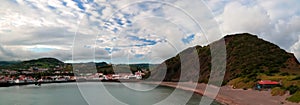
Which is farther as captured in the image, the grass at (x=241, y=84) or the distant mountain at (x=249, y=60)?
the distant mountain at (x=249, y=60)

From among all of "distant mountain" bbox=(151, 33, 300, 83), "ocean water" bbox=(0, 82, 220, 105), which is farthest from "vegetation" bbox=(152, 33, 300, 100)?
"ocean water" bbox=(0, 82, 220, 105)

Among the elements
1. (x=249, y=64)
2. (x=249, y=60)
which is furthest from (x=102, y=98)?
(x=249, y=60)

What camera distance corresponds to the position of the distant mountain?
278 feet

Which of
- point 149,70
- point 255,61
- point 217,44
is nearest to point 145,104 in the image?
point 255,61

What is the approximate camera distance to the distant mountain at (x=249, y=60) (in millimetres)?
84800

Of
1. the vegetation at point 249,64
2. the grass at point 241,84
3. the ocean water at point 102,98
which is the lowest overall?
the ocean water at point 102,98

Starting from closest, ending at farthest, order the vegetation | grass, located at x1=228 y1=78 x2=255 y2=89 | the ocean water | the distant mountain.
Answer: the ocean water → grass, located at x1=228 y1=78 x2=255 y2=89 → the vegetation → the distant mountain

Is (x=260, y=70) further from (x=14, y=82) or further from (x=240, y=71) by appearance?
(x=14, y=82)

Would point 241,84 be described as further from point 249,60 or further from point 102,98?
point 102,98

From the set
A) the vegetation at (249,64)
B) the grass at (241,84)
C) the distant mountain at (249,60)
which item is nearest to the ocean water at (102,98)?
the grass at (241,84)

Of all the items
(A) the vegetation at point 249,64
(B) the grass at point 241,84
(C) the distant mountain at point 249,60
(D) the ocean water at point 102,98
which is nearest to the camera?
(D) the ocean water at point 102,98

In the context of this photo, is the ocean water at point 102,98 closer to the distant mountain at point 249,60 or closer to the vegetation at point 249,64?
the vegetation at point 249,64

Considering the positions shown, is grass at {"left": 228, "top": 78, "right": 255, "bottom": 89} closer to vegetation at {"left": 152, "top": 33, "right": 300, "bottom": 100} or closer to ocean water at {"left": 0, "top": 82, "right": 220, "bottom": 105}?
vegetation at {"left": 152, "top": 33, "right": 300, "bottom": 100}

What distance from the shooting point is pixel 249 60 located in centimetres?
9950
